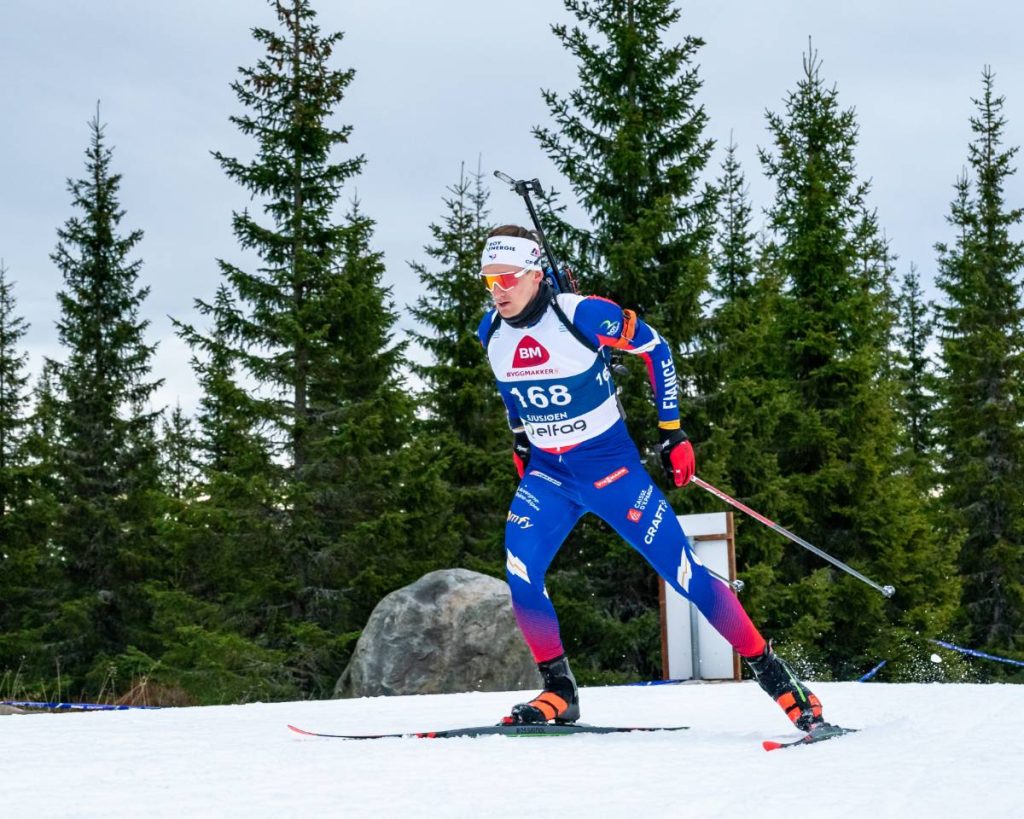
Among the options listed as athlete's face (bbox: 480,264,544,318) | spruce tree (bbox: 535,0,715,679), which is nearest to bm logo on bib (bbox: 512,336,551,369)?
athlete's face (bbox: 480,264,544,318)

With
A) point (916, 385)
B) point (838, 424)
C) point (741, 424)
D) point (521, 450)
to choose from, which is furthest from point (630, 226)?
point (916, 385)

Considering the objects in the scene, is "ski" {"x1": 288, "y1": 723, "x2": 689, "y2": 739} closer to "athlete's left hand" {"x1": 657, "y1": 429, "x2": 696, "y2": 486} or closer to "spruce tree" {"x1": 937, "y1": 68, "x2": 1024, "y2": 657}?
"athlete's left hand" {"x1": 657, "y1": 429, "x2": 696, "y2": 486}

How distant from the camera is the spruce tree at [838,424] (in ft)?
63.1

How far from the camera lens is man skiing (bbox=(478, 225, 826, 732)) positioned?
4930 millimetres

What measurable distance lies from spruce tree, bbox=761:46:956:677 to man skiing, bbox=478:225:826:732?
13386 mm

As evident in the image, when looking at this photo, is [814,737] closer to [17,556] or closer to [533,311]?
[533,311]

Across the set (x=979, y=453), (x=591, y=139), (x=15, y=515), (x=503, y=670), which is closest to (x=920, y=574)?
(x=979, y=453)

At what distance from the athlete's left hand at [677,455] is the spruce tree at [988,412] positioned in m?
21.3

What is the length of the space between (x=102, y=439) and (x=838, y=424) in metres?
14.2

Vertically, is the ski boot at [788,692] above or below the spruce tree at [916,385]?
below

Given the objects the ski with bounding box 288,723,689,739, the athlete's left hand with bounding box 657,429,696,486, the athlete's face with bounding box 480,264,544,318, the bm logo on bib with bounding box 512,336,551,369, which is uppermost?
the athlete's face with bounding box 480,264,544,318

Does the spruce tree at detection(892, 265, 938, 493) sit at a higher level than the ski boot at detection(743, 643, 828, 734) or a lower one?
higher

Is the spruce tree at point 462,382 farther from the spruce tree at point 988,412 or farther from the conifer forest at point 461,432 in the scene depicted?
the spruce tree at point 988,412

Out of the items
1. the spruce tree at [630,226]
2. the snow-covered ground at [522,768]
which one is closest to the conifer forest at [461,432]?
the spruce tree at [630,226]
